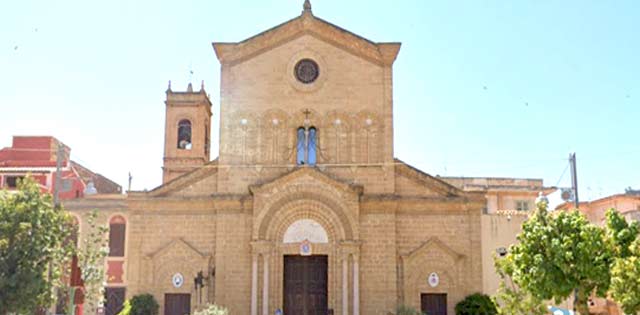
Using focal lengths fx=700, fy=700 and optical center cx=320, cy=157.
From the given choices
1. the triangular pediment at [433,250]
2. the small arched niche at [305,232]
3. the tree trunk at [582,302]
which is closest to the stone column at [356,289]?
the small arched niche at [305,232]

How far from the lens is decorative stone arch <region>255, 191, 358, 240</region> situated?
2989 cm

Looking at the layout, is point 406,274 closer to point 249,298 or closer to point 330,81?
point 249,298

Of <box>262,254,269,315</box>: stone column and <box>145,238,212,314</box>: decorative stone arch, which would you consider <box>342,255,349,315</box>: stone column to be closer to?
<box>262,254,269,315</box>: stone column

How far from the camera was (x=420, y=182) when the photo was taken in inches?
1228

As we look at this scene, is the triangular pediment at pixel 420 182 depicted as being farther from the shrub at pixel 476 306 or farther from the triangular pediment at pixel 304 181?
the shrub at pixel 476 306

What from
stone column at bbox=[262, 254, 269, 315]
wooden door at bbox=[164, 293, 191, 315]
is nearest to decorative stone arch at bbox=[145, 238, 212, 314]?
wooden door at bbox=[164, 293, 191, 315]

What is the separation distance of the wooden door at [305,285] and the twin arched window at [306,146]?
4.35 meters

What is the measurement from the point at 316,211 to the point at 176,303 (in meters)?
7.30

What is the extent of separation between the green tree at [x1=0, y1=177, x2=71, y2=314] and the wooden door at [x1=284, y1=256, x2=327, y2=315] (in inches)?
376

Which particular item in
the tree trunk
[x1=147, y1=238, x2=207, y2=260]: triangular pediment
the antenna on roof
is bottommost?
the tree trunk

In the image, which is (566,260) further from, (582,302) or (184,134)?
(184,134)

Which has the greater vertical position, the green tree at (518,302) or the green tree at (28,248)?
the green tree at (28,248)

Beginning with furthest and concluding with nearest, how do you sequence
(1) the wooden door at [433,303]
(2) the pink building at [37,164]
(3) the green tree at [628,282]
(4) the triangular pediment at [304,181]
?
1. (2) the pink building at [37,164]
2. (1) the wooden door at [433,303]
3. (4) the triangular pediment at [304,181]
4. (3) the green tree at [628,282]

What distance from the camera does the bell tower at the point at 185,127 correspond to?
144 feet
